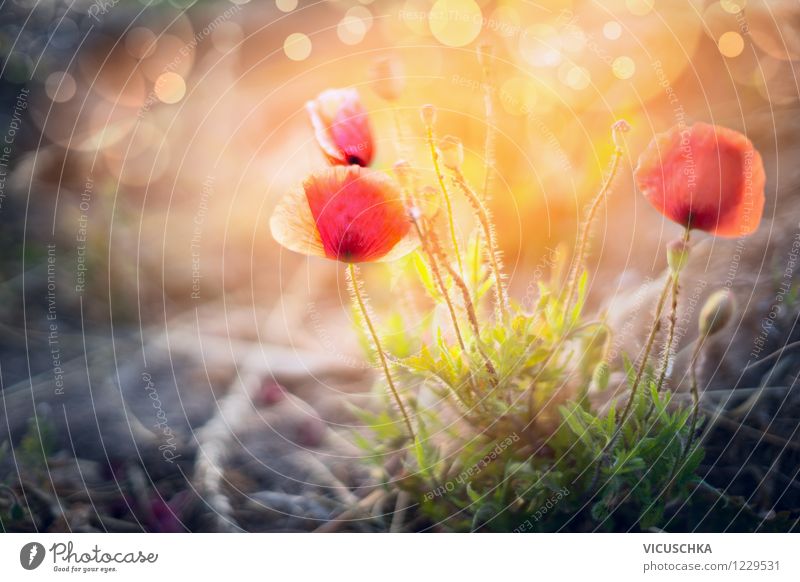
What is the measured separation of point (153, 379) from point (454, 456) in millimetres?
359

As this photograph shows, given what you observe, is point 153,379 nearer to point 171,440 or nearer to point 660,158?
point 171,440

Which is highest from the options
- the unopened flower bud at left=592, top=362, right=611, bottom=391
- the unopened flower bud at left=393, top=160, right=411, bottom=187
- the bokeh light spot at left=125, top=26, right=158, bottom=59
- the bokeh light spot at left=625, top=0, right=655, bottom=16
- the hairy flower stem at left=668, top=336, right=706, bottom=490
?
the bokeh light spot at left=125, top=26, right=158, bottom=59

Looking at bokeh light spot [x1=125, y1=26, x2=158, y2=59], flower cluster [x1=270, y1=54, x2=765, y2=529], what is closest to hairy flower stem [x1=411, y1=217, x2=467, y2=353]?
flower cluster [x1=270, y1=54, x2=765, y2=529]

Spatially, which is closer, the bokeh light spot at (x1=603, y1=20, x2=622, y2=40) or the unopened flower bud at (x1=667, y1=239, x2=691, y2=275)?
the unopened flower bud at (x1=667, y1=239, x2=691, y2=275)

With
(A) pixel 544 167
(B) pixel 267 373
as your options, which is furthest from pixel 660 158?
(B) pixel 267 373

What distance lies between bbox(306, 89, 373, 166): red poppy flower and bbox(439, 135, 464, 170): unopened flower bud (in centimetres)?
7

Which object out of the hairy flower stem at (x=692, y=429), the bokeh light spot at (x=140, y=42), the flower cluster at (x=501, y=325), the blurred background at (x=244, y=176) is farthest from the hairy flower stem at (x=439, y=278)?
the bokeh light spot at (x=140, y=42)

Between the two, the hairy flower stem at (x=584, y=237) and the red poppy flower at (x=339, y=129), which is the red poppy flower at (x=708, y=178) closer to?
the hairy flower stem at (x=584, y=237)

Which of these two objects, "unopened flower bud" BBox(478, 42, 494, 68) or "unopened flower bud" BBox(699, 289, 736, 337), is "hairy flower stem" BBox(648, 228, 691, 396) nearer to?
"unopened flower bud" BBox(699, 289, 736, 337)

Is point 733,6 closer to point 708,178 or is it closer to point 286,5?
point 708,178

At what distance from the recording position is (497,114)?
64 cm

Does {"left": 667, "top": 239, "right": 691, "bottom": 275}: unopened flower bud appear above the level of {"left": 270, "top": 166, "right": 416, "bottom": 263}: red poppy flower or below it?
below

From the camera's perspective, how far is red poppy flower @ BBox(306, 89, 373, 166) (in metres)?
0.54

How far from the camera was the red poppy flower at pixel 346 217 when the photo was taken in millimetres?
505
